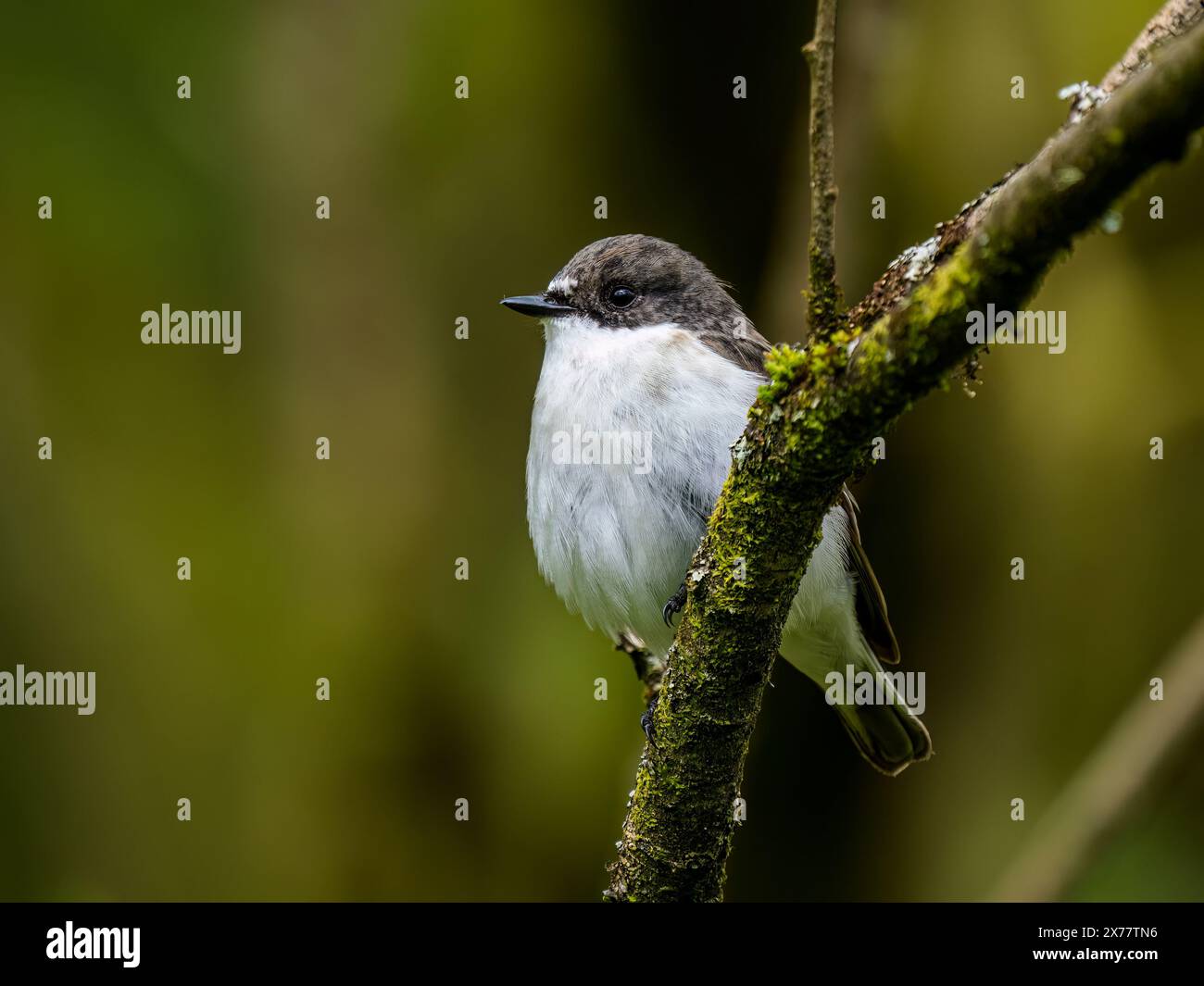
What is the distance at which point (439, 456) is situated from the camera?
7.70 meters

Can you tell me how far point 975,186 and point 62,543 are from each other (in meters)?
5.74

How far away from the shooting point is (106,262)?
761cm

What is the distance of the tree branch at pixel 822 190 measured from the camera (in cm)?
254

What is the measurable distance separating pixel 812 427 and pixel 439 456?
514 centimetres

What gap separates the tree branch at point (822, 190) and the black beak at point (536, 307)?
8.75 ft

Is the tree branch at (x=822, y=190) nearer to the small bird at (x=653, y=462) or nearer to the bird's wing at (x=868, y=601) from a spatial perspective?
the small bird at (x=653, y=462)

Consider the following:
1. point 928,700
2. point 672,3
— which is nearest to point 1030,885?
point 928,700

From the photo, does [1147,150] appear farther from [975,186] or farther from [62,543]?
[62,543]

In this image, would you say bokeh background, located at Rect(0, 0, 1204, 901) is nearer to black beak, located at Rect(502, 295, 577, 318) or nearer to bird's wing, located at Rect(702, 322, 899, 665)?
bird's wing, located at Rect(702, 322, 899, 665)

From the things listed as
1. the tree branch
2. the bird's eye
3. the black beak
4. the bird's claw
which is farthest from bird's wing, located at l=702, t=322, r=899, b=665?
the tree branch

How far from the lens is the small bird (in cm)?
475

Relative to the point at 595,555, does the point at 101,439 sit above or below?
above

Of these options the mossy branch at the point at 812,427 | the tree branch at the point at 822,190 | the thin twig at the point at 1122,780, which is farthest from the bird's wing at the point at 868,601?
the tree branch at the point at 822,190

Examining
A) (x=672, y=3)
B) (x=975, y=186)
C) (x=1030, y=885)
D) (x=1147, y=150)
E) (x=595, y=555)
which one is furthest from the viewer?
(x=672, y=3)
